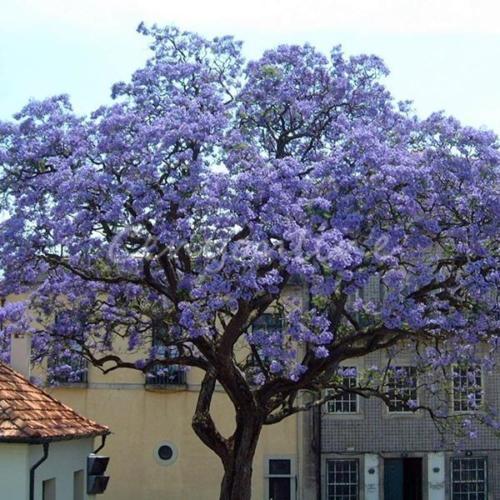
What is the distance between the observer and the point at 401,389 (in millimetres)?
24328

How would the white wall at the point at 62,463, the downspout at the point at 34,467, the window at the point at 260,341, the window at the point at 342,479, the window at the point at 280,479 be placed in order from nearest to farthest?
the downspout at the point at 34,467 < the white wall at the point at 62,463 < the window at the point at 260,341 < the window at the point at 280,479 < the window at the point at 342,479

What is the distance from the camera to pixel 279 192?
16422 millimetres

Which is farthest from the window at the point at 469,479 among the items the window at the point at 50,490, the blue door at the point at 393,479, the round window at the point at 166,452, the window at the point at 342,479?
the window at the point at 50,490

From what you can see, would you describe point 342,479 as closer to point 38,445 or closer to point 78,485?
point 78,485

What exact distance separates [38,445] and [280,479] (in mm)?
15325

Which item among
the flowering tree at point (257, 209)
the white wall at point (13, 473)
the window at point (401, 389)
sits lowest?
the white wall at point (13, 473)

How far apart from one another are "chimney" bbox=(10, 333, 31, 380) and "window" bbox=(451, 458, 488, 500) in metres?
15.0

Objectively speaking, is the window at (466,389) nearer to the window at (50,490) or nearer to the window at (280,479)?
the window at (280,479)

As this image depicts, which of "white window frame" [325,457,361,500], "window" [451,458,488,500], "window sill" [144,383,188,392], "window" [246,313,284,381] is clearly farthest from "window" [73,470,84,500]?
"window" [451,458,488,500]

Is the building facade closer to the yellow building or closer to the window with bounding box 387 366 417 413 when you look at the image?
the window with bounding box 387 366 417 413

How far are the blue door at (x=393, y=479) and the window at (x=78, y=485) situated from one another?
45.2 feet

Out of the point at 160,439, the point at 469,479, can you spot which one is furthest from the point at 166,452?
the point at 469,479

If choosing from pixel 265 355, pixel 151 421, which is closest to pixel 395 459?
pixel 151 421

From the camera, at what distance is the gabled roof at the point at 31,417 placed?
14516 mm
